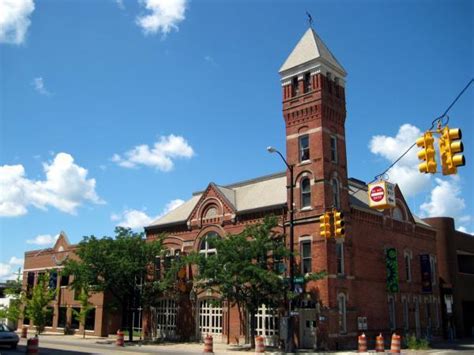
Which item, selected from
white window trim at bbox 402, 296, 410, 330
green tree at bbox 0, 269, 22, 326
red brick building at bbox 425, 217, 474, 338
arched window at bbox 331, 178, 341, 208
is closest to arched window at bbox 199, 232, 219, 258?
arched window at bbox 331, 178, 341, 208

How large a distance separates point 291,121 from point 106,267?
17.5 m

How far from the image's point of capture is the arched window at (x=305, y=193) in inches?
1325

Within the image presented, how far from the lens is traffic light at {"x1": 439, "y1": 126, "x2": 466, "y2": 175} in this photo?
11906 millimetres

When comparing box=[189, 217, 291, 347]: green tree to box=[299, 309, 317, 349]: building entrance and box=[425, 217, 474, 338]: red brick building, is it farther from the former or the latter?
box=[425, 217, 474, 338]: red brick building

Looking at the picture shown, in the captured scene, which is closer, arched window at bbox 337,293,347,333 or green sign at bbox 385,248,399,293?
arched window at bbox 337,293,347,333

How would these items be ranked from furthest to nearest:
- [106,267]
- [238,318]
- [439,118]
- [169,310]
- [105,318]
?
[105,318]
[169,310]
[106,267]
[238,318]
[439,118]

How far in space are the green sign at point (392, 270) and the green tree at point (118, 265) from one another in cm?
1723

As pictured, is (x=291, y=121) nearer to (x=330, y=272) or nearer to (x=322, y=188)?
(x=322, y=188)

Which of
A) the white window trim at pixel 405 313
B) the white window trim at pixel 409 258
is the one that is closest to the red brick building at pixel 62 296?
the white window trim at pixel 405 313

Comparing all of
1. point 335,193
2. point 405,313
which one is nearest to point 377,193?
point 335,193

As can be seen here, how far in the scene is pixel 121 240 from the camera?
39062mm

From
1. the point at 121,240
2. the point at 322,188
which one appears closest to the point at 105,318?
the point at 121,240

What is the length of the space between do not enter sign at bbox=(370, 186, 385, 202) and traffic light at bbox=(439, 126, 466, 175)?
8.39 metres

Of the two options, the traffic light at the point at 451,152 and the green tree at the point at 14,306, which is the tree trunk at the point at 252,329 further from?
the green tree at the point at 14,306
